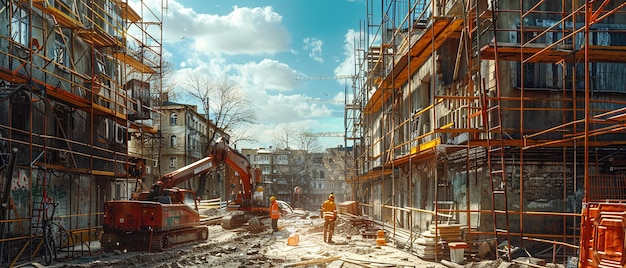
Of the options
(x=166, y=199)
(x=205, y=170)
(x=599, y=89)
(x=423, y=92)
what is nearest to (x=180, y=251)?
(x=166, y=199)

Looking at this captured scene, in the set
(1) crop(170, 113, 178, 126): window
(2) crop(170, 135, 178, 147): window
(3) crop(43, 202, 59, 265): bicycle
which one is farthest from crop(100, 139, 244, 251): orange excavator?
(1) crop(170, 113, 178, 126): window

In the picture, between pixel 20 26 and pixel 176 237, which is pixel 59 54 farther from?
pixel 176 237

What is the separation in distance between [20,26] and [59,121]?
11.5ft

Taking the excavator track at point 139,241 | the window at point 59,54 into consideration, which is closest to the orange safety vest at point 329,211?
the excavator track at point 139,241

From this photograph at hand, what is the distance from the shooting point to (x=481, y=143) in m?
12.7

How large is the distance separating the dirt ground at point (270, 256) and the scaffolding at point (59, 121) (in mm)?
1748

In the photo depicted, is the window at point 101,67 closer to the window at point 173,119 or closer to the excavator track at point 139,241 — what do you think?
the excavator track at point 139,241

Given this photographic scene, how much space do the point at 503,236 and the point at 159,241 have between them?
9.79 m

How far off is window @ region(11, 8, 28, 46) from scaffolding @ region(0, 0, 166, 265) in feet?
0.11

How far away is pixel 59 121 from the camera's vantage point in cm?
1788

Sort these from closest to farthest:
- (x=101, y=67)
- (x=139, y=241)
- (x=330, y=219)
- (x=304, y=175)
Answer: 1. (x=139, y=241)
2. (x=330, y=219)
3. (x=101, y=67)
4. (x=304, y=175)

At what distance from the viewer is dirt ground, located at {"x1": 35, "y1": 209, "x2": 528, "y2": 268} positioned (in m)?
13.0

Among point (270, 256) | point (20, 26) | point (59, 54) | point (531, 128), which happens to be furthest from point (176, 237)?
point (531, 128)

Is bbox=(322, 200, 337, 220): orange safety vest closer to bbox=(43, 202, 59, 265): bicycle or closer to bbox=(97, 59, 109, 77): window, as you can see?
bbox=(43, 202, 59, 265): bicycle
